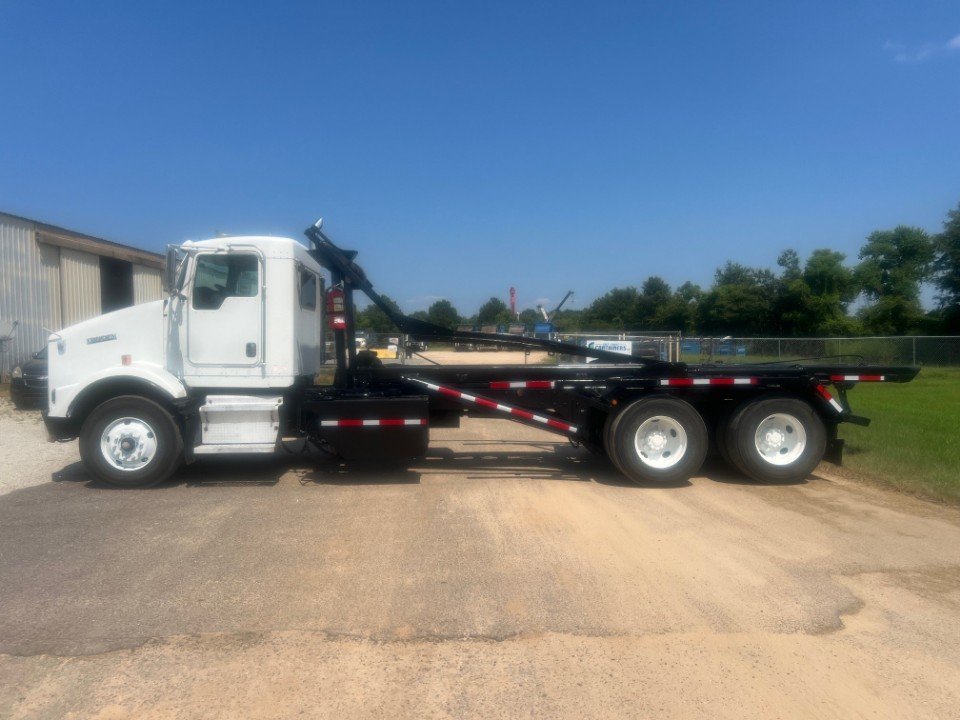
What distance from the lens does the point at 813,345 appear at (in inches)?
1211

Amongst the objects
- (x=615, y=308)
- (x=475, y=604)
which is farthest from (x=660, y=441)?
(x=615, y=308)

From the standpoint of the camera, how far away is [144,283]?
24578 millimetres

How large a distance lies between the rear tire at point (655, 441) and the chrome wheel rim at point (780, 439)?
0.83m

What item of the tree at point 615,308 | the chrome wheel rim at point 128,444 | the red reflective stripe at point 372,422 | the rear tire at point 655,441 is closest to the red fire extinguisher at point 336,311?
the red reflective stripe at point 372,422

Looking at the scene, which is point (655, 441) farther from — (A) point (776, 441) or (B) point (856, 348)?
(B) point (856, 348)

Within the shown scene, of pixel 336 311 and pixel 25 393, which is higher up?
pixel 336 311

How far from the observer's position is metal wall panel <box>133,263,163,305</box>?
24.1 metres

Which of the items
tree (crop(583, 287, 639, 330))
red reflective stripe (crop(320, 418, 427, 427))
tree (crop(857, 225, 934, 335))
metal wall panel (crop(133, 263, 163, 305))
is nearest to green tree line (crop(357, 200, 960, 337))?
tree (crop(857, 225, 934, 335))

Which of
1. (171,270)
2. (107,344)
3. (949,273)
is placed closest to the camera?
(171,270)

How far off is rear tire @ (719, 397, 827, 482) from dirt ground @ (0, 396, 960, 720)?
55 centimetres

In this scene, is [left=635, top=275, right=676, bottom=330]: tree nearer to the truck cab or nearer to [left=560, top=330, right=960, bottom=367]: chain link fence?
[left=560, top=330, right=960, bottom=367]: chain link fence

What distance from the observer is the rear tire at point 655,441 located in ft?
26.3

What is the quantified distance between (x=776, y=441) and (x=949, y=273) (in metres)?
41.0

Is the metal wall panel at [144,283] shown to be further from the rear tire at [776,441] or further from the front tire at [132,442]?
the rear tire at [776,441]
